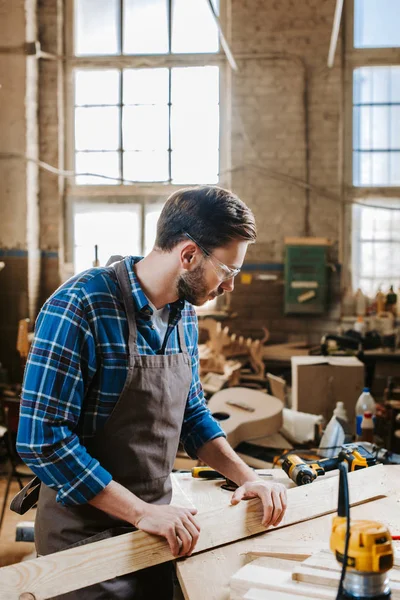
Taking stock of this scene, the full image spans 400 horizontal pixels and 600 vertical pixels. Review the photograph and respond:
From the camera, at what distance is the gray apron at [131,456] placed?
1521 mm

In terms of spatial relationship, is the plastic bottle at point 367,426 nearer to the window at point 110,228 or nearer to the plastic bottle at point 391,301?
the plastic bottle at point 391,301

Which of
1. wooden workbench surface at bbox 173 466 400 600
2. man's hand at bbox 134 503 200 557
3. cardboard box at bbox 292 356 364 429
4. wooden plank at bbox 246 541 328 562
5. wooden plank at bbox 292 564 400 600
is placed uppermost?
man's hand at bbox 134 503 200 557

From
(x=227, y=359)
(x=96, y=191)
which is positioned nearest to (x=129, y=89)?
(x=96, y=191)

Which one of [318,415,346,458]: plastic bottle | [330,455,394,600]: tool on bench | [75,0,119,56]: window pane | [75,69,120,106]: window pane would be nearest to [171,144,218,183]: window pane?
[75,69,120,106]: window pane

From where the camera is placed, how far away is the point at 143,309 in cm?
158

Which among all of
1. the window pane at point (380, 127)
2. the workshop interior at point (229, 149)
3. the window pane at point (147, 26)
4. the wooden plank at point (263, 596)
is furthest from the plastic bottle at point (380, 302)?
the wooden plank at point (263, 596)

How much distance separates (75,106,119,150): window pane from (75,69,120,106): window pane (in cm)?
9

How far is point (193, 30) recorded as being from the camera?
695cm

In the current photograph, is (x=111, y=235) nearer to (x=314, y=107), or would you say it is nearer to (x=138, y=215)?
(x=138, y=215)

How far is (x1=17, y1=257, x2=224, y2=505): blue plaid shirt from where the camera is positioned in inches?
55.1

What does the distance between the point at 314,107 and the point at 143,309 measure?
Answer: 5.67 meters

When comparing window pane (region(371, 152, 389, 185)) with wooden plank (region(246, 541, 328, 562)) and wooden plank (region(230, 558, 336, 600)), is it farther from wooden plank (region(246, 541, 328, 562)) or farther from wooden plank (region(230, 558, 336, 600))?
wooden plank (region(230, 558, 336, 600))

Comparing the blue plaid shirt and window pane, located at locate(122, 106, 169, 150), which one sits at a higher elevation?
window pane, located at locate(122, 106, 169, 150)

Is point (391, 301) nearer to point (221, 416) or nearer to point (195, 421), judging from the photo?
point (221, 416)
